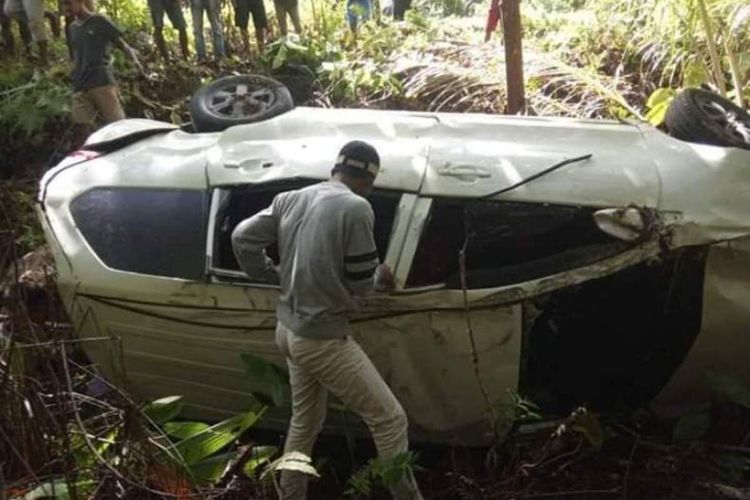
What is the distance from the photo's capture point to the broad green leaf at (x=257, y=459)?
365 cm

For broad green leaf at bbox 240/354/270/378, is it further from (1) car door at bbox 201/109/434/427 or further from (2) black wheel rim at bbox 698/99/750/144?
(2) black wheel rim at bbox 698/99/750/144

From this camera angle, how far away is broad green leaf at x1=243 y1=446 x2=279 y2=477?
12.0 feet

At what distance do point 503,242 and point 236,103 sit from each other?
7.21ft

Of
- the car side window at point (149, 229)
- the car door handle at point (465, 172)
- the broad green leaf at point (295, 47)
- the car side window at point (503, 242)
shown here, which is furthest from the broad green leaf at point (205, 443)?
the broad green leaf at point (295, 47)

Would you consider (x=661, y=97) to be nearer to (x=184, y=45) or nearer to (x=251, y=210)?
(x=251, y=210)

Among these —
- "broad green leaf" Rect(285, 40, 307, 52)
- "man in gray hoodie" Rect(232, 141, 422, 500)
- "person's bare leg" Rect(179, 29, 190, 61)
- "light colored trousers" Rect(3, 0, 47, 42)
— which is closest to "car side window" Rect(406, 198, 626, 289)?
"man in gray hoodie" Rect(232, 141, 422, 500)

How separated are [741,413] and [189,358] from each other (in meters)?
2.58

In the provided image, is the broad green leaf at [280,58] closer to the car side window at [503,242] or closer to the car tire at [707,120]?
the car tire at [707,120]

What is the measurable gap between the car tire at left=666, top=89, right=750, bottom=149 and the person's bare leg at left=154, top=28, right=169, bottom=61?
19.6 feet

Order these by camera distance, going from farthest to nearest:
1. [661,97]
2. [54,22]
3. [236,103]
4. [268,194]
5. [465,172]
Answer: [54,22] → [661,97] → [236,103] → [268,194] → [465,172]

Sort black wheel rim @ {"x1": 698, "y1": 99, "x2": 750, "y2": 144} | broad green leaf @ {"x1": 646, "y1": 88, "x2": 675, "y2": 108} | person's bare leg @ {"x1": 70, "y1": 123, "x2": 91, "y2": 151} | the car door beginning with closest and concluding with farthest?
the car door < black wheel rim @ {"x1": 698, "y1": 99, "x2": 750, "y2": 144} < broad green leaf @ {"x1": 646, "y1": 88, "x2": 675, "y2": 108} < person's bare leg @ {"x1": 70, "y1": 123, "x2": 91, "y2": 151}

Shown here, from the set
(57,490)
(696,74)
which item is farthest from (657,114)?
(57,490)

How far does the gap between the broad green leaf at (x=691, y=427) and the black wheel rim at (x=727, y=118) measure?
4.50 ft

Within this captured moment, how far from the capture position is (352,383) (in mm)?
3674
